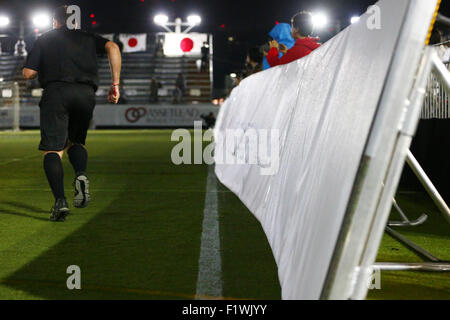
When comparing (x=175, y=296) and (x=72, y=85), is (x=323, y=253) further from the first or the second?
(x=72, y=85)

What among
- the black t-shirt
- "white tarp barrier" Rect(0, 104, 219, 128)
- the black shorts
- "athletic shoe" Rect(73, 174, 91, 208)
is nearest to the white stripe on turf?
"athletic shoe" Rect(73, 174, 91, 208)

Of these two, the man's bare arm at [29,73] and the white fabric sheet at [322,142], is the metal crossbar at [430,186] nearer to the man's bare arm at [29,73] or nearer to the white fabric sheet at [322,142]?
the white fabric sheet at [322,142]

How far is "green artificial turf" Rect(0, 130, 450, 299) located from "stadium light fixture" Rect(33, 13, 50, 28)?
37.7 m

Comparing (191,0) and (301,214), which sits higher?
(191,0)

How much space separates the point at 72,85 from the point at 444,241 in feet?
10.0

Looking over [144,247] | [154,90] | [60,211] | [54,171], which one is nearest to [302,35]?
[54,171]

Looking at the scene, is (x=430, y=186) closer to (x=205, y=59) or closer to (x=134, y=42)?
(x=205, y=59)

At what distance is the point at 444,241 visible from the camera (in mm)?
4645

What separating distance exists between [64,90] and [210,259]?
7.68 feet

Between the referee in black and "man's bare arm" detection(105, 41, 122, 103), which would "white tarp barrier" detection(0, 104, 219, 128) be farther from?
the referee in black

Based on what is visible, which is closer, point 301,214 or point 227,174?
point 301,214

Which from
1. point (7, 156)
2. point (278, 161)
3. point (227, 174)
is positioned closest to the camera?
point (278, 161)

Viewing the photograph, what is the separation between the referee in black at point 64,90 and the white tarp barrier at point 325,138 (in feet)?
5.97

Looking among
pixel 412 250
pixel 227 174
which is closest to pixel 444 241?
pixel 412 250
